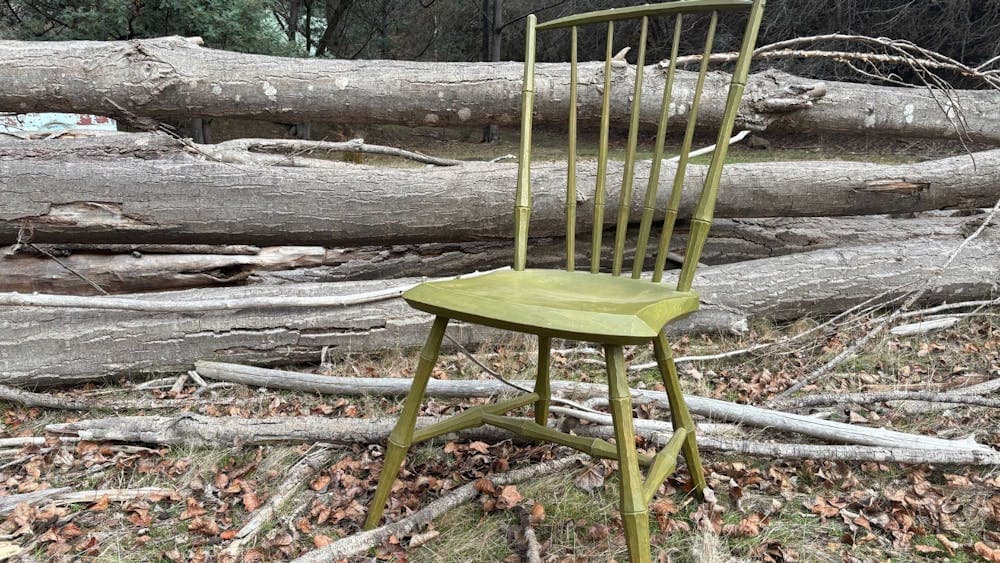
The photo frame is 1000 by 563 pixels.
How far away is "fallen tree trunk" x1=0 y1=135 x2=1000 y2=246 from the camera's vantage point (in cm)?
273

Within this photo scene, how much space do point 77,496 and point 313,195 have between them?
1485 millimetres

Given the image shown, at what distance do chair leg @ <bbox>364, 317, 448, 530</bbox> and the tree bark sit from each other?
1.16 m

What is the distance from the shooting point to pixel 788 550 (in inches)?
67.6

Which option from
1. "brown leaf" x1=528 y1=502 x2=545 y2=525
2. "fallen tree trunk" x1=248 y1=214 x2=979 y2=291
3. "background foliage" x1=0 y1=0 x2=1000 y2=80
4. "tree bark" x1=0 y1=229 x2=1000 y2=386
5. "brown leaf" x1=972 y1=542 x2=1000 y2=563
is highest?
"background foliage" x1=0 y1=0 x2=1000 y2=80

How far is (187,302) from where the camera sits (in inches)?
104

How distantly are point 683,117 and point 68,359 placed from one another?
3.08 meters

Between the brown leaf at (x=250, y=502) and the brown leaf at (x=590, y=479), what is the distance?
3.20 feet

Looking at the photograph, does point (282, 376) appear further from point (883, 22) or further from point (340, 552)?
point (883, 22)

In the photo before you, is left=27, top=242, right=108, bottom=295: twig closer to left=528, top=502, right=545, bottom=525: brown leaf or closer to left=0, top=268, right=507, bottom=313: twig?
left=0, top=268, right=507, bottom=313: twig

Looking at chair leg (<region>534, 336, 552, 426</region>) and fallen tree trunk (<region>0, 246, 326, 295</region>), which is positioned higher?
fallen tree trunk (<region>0, 246, 326, 295</region>)

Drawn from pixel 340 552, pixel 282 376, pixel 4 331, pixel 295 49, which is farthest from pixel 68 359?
pixel 295 49

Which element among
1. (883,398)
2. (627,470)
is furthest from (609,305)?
(883,398)

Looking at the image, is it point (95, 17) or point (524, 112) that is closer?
point (524, 112)

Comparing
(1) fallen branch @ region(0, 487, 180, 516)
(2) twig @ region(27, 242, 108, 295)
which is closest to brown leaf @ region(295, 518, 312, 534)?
(1) fallen branch @ region(0, 487, 180, 516)
